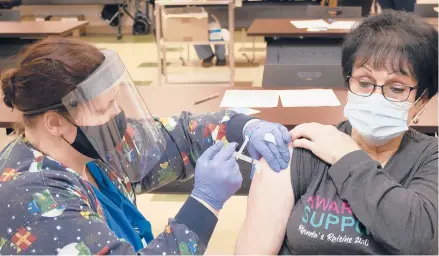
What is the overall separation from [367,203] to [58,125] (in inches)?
30.2

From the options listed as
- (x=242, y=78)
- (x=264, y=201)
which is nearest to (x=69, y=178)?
(x=264, y=201)

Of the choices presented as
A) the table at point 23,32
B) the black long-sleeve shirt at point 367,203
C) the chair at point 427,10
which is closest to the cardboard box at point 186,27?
the table at point 23,32

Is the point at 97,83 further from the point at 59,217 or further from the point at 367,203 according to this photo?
the point at 367,203

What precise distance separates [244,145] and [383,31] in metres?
0.50

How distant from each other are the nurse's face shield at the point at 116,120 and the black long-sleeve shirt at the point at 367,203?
0.43 m

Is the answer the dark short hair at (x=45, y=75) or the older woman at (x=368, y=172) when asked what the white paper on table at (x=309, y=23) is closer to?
the older woman at (x=368, y=172)

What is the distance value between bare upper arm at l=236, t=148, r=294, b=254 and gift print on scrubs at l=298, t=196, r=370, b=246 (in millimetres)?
78

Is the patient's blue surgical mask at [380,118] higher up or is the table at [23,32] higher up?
the patient's blue surgical mask at [380,118]

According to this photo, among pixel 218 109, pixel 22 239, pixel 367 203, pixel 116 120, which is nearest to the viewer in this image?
pixel 22 239

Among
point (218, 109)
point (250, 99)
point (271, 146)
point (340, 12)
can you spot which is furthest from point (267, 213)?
point (340, 12)

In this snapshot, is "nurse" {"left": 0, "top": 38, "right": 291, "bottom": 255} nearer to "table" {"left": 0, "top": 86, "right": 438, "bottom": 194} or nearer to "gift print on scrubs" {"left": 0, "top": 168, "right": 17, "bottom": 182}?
"gift print on scrubs" {"left": 0, "top": 168, "right": 17, "bottom": 182}

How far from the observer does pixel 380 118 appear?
1.46 metres

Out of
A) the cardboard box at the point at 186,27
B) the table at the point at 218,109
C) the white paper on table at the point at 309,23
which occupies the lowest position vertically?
the cardboard box at the point at 186,27

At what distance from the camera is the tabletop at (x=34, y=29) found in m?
4.52
